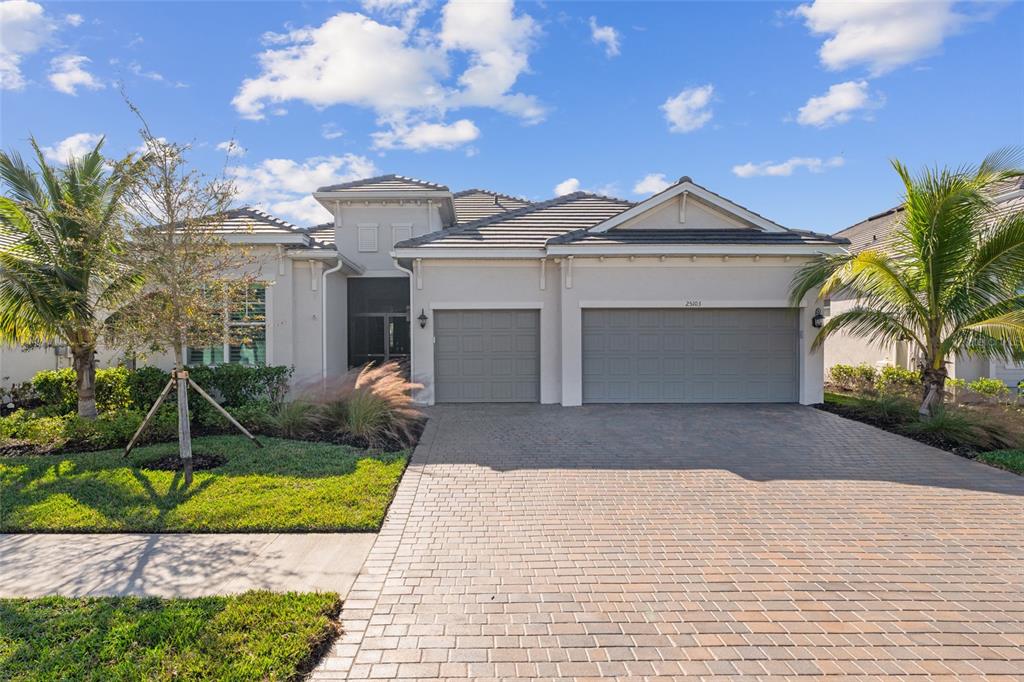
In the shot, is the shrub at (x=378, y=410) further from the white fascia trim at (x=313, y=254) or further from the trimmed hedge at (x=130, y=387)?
the white fascia trim at (x=313, y=254)

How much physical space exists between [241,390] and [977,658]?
10788mm

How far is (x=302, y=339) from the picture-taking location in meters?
11.9

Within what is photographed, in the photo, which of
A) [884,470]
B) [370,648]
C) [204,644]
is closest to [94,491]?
[204,644]

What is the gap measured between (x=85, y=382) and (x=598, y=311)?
10029mm

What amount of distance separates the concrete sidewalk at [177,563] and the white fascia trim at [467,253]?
7645 millimetres

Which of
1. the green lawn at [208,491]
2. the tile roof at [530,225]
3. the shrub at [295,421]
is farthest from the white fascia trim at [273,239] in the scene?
the green lawn at [208,491]

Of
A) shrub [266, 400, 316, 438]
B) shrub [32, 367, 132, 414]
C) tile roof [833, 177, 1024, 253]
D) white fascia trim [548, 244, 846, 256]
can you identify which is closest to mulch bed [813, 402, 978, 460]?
white fascia trim [548, 244, 846, 256]

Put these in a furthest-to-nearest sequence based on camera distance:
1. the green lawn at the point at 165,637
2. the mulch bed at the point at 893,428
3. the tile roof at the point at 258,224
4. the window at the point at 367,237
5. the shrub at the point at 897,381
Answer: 1. the window at the point at 367,237
2. the shrub at the point at 897,381
3. the tile roof at the point at 258,224
4. the mulch bed at the point at 893,428
5. the green lawn at the point at 165,637

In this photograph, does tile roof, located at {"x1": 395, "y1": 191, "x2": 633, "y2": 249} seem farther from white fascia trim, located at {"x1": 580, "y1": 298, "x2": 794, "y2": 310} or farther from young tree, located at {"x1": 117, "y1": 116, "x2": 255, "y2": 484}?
young tree, located at {"x1": 117, "y1": 116, "x2": 255, "y2": 484}

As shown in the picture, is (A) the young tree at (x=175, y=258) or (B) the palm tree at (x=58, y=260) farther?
(B) the palm tree at (x=58, y=260)

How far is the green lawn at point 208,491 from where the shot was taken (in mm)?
5254

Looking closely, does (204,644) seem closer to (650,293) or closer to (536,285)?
(536,285)

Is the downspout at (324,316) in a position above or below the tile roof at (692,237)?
below

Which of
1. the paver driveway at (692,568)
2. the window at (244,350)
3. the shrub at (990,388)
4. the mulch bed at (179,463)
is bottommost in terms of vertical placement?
the paver driveway at (692,568)
